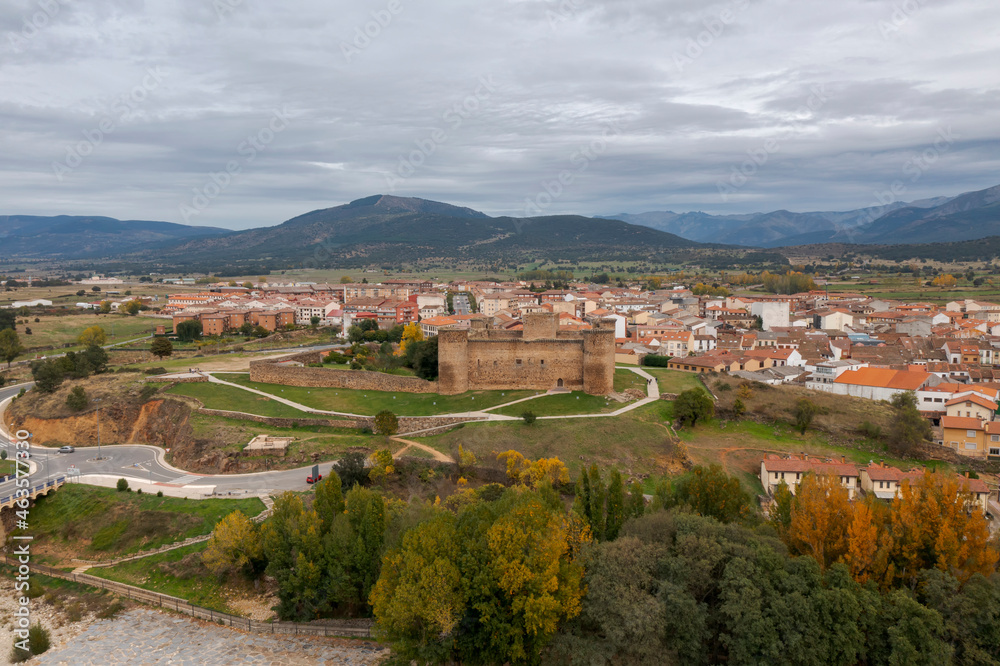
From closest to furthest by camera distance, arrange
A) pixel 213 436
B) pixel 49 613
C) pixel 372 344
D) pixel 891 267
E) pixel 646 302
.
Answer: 1. pixel 49 613
2. pixel 213 436
3. pixel 372 344
4. pixel 646 302
5. pixel 891 267

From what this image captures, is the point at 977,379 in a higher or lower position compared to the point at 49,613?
higher

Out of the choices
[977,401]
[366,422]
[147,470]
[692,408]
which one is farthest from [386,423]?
[977,401]

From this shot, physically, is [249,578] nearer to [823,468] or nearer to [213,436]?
[213,436]

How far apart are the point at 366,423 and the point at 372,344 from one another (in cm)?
2528

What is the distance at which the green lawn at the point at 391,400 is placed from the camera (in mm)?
39406

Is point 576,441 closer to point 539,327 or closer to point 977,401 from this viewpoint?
point 539,327

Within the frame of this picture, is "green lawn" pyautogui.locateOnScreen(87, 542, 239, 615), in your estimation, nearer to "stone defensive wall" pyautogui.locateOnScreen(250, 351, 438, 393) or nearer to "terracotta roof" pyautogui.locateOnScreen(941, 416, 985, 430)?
"stone defensive wall" pyautogui.locateOnScreen(250, 351, 438, 393)

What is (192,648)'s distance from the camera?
71.7 ft

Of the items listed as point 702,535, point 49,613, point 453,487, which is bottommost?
point 49,613

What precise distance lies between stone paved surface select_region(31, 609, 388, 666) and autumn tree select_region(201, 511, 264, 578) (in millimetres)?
2189

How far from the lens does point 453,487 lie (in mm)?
30750

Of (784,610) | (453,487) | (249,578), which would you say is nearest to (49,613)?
(249,578)

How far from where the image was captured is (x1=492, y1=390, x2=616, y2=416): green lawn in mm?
38000

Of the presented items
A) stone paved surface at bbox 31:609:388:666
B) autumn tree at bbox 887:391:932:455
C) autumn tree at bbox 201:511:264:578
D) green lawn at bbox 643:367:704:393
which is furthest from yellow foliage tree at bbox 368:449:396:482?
autumn tree at bbox 887:391:932:455
